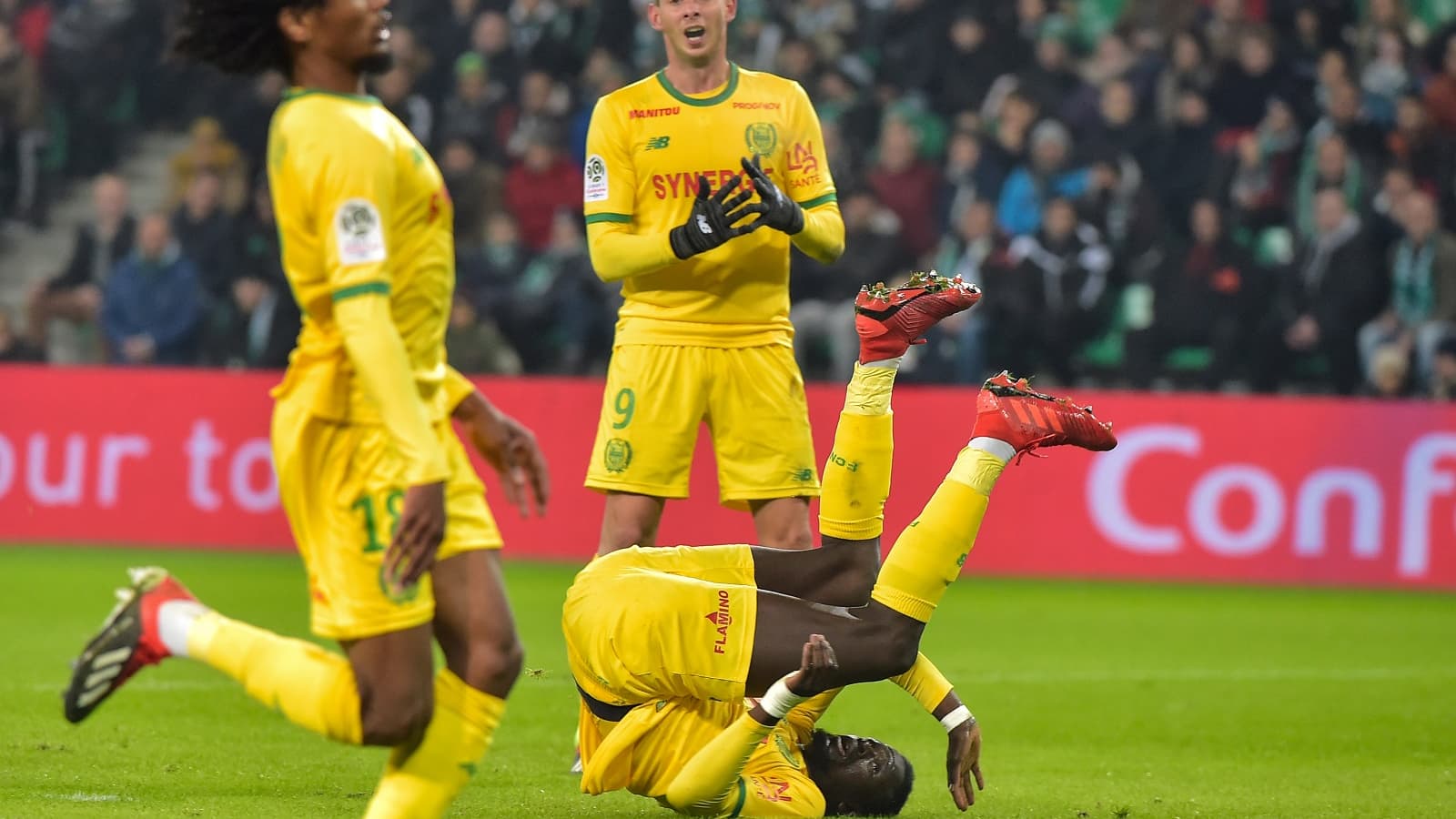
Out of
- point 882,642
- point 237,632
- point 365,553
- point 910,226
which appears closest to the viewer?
point 365,553

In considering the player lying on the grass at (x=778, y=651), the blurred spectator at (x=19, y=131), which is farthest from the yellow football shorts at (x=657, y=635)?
the blurred spectator at (x=19, y=131)

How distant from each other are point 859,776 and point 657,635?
2.35 ft

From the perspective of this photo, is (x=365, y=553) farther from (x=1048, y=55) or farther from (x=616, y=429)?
(x=1048, y=55)

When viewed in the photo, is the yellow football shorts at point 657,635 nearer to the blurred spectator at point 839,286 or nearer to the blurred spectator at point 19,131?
the blurred spectator at point 839,286

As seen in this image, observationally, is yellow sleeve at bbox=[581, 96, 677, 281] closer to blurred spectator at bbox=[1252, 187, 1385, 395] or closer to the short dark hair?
the short dark hair

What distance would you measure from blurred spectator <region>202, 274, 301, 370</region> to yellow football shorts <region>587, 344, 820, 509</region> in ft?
25.7

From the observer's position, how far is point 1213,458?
1195cm

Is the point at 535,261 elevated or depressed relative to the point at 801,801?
elevated

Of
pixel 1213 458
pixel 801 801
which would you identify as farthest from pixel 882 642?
pixel 1213 458

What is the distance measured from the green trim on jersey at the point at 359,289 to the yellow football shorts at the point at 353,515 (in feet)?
1.08

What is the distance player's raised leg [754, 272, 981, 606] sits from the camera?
5582 mm

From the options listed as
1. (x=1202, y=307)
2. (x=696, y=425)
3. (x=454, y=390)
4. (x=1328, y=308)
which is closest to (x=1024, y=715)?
(x=696, y=425)

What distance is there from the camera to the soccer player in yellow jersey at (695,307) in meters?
6.56

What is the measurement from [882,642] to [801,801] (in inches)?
19.8
